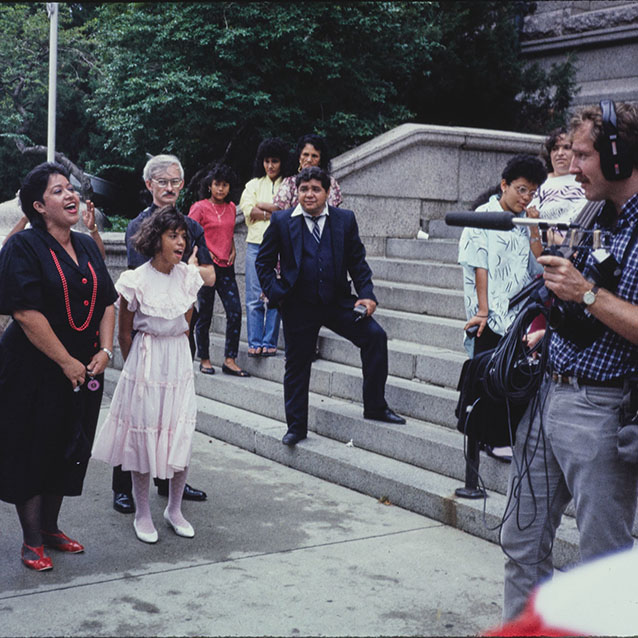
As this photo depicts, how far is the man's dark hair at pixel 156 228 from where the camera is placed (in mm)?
5285

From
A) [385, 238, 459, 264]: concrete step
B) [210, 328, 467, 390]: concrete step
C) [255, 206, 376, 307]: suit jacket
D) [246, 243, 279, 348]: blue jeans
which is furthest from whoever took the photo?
[385, 238, 459, 264]: concrete step

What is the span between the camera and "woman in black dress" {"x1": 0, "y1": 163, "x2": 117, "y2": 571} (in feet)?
15.4

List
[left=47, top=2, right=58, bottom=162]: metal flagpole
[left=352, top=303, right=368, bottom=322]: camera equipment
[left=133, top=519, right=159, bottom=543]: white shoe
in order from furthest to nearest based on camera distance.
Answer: [left=47, top=2, right=58, bottom=162]: metal flagpole < [left=352, top=303, right=368, bottom=322]: camera equipment < [left=133, top=519, right=159, bottom=543]: white shoe

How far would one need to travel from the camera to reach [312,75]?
12.5 metres

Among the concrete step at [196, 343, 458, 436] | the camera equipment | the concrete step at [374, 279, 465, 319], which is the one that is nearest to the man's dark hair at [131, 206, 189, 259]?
the camera equipment

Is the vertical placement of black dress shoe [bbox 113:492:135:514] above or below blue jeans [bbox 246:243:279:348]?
below

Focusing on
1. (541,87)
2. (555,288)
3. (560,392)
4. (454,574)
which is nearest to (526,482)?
(560,392)

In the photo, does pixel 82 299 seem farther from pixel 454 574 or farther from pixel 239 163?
pixel 239 163

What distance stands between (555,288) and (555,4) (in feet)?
47.1

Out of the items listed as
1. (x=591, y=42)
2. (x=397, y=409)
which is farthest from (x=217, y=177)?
(x=591, y=42)

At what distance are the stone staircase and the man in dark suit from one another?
0.88 ft

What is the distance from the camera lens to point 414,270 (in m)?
9.23

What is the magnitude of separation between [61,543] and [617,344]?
10.8 feet

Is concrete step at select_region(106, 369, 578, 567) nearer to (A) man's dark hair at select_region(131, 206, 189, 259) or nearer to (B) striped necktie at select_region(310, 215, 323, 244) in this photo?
(B) striped necktie at select_region(310, 215, 323, 244)
